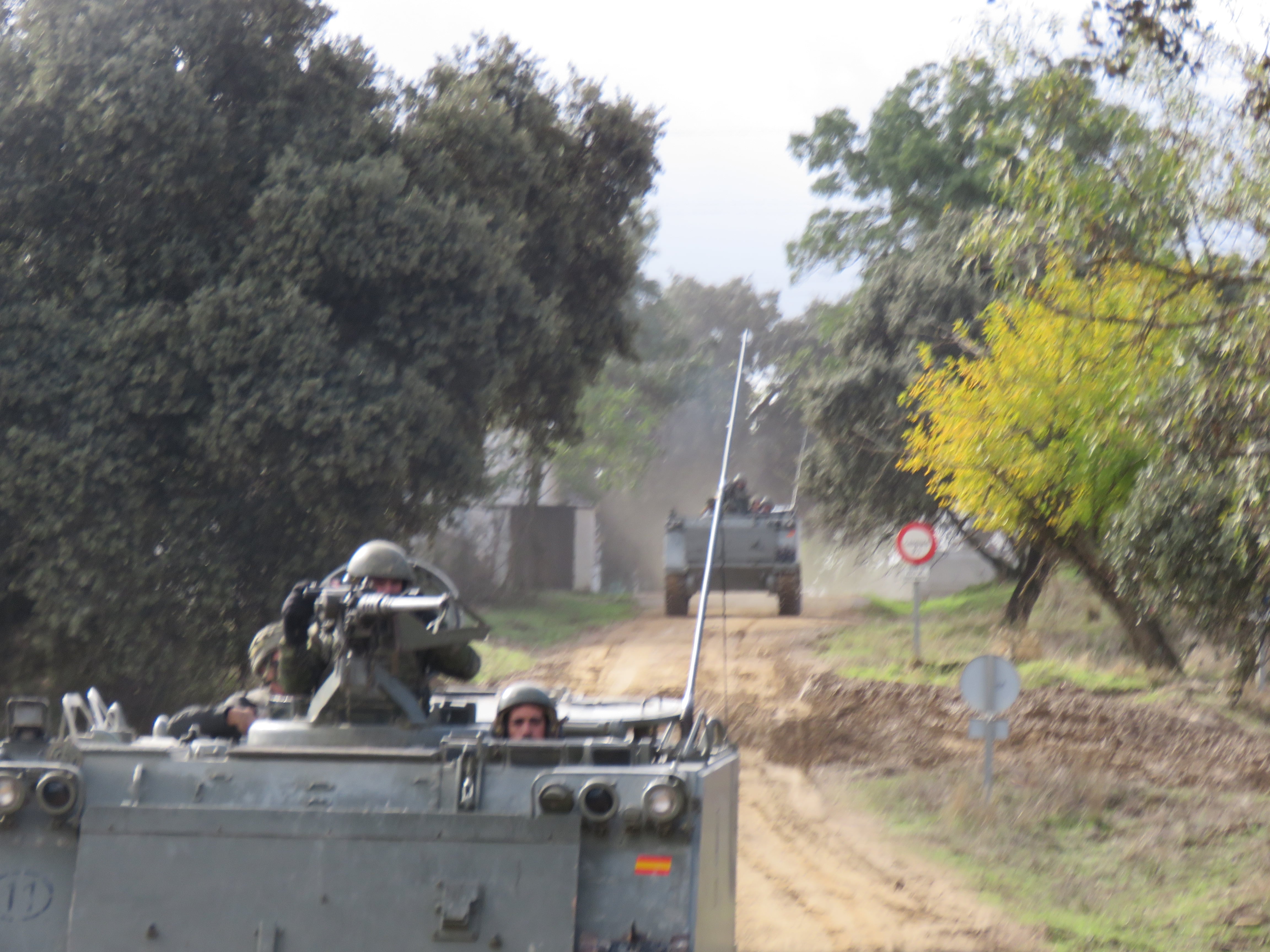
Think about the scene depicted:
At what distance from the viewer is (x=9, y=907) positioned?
16.6 ft

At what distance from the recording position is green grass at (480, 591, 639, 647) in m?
24.5

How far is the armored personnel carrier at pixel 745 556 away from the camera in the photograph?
85.0ft

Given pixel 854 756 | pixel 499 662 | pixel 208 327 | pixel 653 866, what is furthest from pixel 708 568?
pixel 499 662

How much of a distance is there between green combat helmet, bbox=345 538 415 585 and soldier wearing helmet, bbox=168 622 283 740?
0.50m

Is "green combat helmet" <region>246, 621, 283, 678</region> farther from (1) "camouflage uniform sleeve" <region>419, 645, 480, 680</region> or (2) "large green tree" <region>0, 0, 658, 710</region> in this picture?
(2) "large green tree" <region>0, 0, 658, 710</region>

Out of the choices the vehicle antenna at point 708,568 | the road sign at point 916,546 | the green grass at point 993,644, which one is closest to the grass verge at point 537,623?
the green grass at point 993,644

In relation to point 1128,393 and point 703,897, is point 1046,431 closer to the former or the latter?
point 1128,393

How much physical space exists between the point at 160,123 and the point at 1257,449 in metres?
10.3

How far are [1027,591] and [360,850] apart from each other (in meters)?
21.0

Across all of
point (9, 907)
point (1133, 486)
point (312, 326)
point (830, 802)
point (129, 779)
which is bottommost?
point (830, 802)

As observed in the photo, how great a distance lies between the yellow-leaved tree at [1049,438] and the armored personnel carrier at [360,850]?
11.8 meters

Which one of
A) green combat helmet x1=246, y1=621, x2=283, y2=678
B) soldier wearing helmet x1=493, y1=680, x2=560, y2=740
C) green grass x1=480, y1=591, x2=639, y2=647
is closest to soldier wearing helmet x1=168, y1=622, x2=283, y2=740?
green combat helmet x1=246, y1=621, x2=283, y2=678

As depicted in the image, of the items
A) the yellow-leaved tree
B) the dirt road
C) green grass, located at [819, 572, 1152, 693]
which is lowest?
the dirt road

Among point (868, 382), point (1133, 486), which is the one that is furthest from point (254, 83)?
A: point (868, 382)
